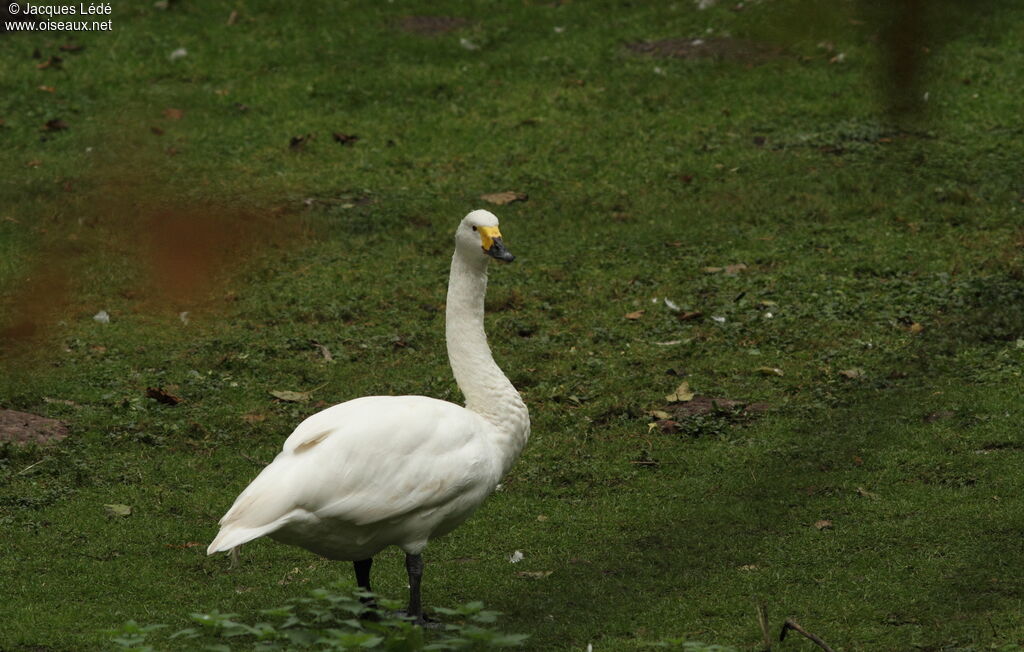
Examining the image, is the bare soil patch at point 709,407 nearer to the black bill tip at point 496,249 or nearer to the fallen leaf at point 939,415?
the fallen leaf at point 939,415

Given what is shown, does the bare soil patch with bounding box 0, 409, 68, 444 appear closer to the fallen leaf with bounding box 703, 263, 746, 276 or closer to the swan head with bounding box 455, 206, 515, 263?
the swan head with bounding box 455, 206, 515, 263

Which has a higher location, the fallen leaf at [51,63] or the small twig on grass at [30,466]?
the fallen leaf at [51,63]

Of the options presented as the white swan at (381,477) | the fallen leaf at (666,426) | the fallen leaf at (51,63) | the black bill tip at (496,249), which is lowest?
the fallen leaf at (666,426)

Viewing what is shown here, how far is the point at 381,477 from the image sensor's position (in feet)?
18.0

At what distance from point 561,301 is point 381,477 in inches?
208

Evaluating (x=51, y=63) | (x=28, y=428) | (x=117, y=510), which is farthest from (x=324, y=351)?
(x=51, y=63)

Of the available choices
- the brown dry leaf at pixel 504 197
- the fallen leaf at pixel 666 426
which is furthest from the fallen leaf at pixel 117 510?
the brown dry leaf at pixel 504 197

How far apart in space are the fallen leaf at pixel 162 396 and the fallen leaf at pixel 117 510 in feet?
5.06

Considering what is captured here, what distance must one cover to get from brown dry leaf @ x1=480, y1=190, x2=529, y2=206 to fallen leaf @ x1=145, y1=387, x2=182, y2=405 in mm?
4392

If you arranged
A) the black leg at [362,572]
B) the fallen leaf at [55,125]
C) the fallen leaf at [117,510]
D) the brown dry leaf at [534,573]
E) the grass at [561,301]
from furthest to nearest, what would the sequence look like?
the fallen leaf at [55,125] → the fallen leaf at [117,510] → the brown dry leaf at [534,573] → the black leg at [362,572] → the grass at [561,301]

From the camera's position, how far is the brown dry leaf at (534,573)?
21.1 ft

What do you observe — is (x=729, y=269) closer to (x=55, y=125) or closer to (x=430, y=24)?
(x=430, y=24)

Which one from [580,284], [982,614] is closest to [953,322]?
[580,284]

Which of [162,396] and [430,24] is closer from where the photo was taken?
[162,396]
